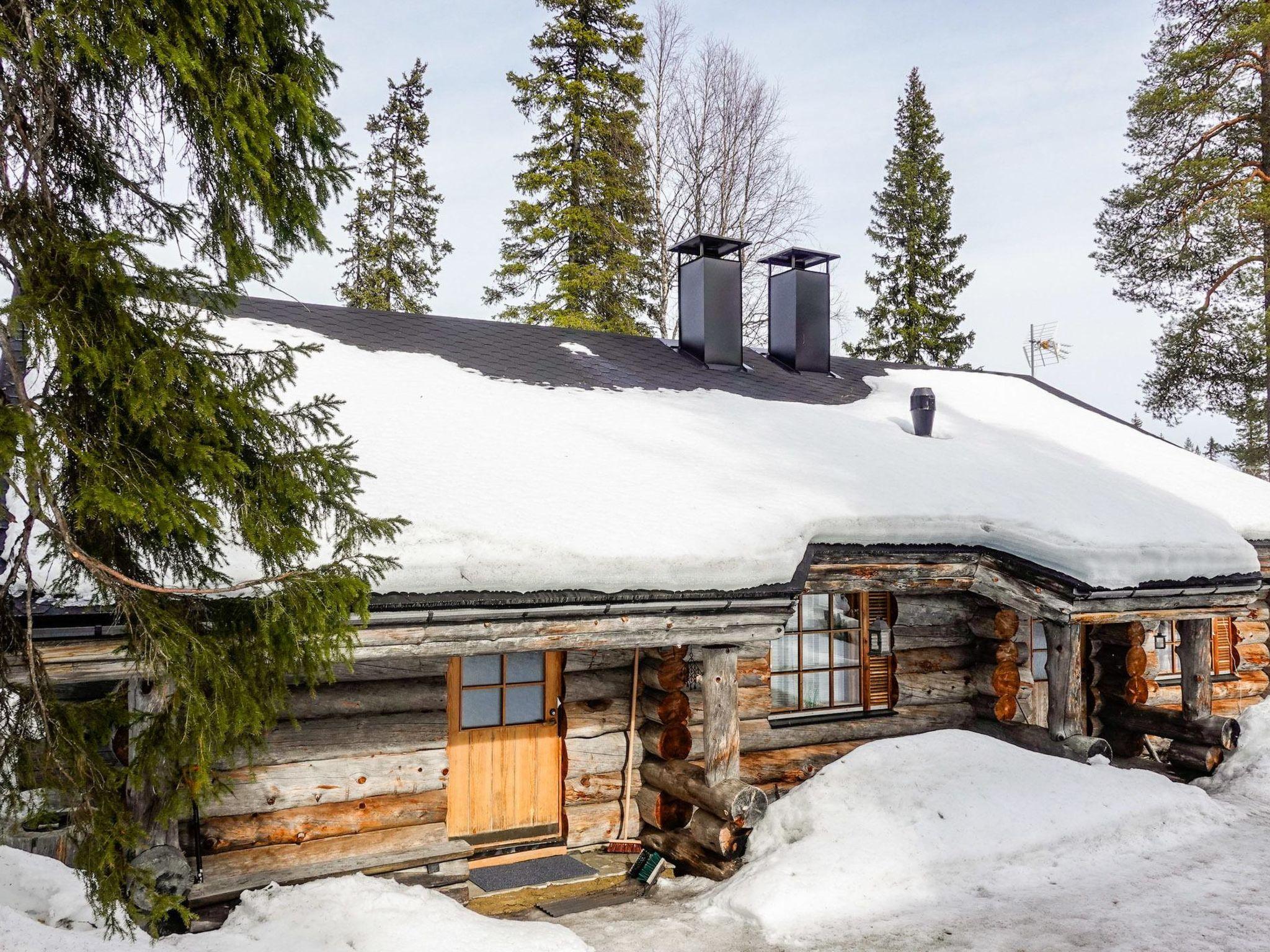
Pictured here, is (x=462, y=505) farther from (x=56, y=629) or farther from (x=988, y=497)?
(x=988, y=497)

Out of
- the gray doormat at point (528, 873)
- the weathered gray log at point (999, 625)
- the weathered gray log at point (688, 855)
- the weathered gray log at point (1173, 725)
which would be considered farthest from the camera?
the weathered gray log at point (999, 625)

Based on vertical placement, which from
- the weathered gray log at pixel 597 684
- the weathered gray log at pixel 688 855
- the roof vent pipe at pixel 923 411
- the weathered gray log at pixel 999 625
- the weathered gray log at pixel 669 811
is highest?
the roof vent pipe at pixel 923 411

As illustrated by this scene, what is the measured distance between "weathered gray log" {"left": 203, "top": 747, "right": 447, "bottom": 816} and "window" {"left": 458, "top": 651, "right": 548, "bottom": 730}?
2.02 ft

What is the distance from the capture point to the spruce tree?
125 inches


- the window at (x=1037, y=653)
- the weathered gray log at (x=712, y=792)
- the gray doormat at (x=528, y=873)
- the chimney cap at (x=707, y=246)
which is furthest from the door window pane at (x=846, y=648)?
the chimney cap at (x=707, y=246)

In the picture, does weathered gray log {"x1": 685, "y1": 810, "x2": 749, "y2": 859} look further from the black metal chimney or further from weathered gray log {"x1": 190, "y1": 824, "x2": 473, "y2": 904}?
the black metal chimney

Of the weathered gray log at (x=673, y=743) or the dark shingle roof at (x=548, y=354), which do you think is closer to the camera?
the weathered gray log at (x=673, y=743)

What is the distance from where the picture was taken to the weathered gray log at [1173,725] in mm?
8336

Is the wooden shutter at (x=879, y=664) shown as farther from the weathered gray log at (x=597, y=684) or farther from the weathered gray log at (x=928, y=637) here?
the weathered gray log at (x=597, y=684)

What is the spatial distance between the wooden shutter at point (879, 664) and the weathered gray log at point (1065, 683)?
4.53 ft

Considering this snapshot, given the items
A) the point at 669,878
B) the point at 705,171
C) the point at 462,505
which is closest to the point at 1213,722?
the point at 669,878

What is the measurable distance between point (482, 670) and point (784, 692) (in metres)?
2.87

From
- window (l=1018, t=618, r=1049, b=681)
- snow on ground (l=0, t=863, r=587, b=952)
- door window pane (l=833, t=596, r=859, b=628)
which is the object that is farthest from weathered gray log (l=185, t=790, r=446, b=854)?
window (l=1018, t=618, r=1049, b=681)

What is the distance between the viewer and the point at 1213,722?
839 cm
